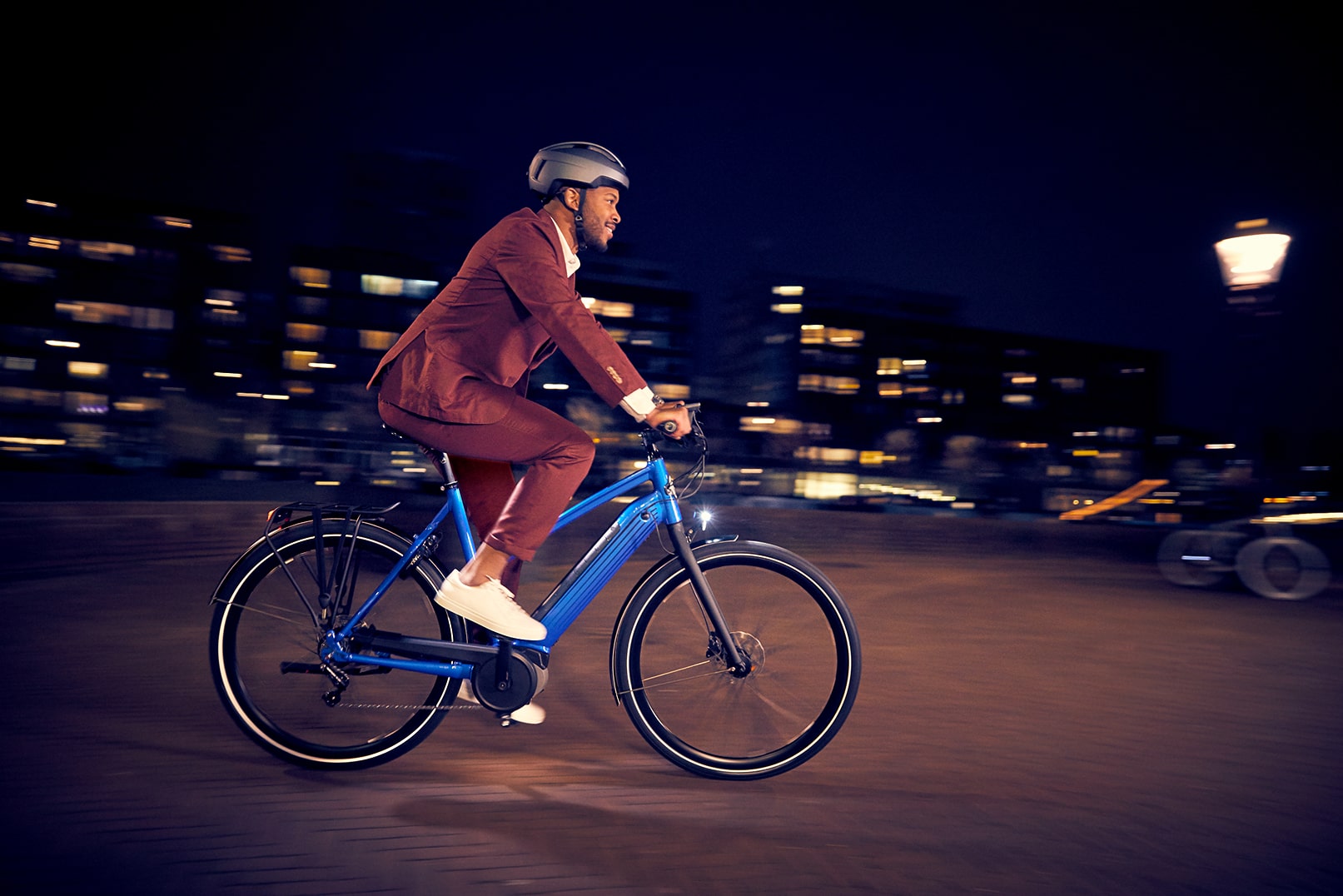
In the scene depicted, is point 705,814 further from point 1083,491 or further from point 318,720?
point 1083,491

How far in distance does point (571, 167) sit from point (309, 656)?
2.01 metres

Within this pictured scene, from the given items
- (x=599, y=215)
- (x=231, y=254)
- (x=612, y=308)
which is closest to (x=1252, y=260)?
(x=599, y=215)

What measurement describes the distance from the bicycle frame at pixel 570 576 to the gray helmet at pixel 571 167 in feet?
3.16

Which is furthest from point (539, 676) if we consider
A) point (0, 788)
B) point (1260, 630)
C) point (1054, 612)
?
point (1260, 630)

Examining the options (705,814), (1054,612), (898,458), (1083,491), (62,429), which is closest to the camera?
(705,814)

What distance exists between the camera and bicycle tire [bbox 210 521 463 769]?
3217 millimetres

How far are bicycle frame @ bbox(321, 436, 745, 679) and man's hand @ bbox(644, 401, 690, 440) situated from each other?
0.53 ft

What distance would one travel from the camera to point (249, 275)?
100 meters

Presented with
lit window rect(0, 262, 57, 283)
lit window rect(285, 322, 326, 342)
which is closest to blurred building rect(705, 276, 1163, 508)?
lit window rect(285, 322, 326, 342)

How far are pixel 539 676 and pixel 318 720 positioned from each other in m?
0.85

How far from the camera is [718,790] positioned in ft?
10.3

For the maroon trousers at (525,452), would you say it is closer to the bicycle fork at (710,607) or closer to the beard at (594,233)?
the bicycle fork at (710,607)

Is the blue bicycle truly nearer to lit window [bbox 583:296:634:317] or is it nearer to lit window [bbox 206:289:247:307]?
lit window [bbox 583:296:634:317]

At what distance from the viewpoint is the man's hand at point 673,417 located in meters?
3.02
